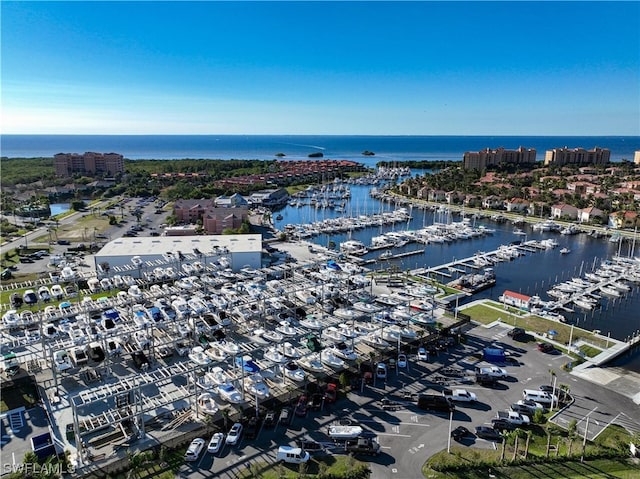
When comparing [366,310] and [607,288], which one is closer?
[366,310]

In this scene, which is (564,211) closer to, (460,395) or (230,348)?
(460,395)

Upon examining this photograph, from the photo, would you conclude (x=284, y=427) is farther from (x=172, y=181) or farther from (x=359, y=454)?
(x=172, y=181)

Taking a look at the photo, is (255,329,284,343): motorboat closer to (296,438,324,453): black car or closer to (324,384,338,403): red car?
(324,384,338,403): red car

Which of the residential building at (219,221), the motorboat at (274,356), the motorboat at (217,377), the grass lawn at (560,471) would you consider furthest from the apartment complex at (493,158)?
the motorboat at (217,377)

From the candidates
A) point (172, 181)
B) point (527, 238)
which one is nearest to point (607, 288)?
point (527, 238)

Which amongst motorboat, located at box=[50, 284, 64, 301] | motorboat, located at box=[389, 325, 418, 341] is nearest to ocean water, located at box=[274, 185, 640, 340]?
motorboat, located at box=[389, 325, 418, 341]
